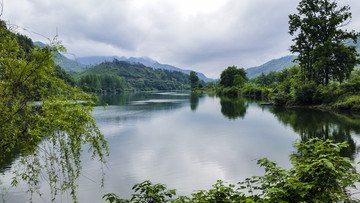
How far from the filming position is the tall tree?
37.1 meters

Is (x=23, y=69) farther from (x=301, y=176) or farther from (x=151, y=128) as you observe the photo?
(x=151, y=128)

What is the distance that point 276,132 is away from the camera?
21344 mm

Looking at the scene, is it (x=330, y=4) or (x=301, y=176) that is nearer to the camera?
(x=301, y=176)

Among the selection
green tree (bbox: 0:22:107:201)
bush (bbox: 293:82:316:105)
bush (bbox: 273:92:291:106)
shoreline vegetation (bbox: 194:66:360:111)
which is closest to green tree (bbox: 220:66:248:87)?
shoreline vegetation (bbox: 194:66:360:111)

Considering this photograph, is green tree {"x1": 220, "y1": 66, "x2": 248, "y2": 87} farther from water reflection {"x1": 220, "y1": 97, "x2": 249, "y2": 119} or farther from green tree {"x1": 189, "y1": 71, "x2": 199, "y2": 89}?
→ water reflection {"x1": 220, "y1": 97, "x2": 249, "y2": 119}

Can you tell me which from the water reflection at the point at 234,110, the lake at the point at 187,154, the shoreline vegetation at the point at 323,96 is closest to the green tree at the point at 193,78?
the water reflection at the point at 234,110

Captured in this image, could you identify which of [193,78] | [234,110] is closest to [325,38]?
[234,110]

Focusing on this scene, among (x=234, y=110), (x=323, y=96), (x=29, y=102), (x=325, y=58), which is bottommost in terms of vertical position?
(x=234, y=110)

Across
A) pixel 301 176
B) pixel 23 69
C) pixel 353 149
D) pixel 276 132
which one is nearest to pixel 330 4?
pixel 276 132

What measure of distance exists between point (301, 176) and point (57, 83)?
598 centimetres

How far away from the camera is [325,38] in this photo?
128ft

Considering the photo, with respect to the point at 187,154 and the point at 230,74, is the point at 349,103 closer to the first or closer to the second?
the point at 187,154

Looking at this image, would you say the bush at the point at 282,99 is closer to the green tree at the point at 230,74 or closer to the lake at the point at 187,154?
the lake at the point at 187,154

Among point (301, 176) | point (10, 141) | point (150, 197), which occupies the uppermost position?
point (10, 141)
